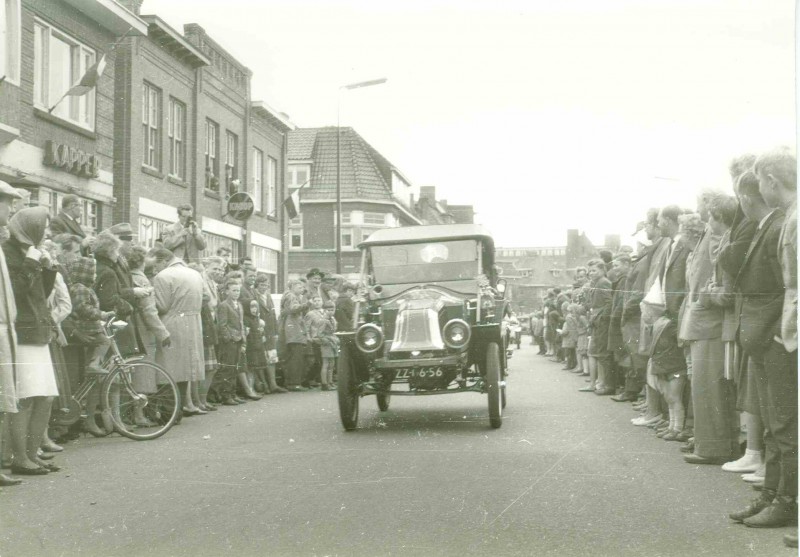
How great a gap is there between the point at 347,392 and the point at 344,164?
2298 mm

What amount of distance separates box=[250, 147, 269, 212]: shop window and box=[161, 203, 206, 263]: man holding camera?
88 cm

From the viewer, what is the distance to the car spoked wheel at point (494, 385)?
9.73 metres

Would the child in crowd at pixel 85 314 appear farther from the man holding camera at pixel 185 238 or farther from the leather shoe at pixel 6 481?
the man holding camera at pixel 185 238

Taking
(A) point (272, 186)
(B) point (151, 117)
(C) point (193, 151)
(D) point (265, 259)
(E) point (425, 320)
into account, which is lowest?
(E) point (425, 320)

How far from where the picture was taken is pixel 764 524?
5180mm

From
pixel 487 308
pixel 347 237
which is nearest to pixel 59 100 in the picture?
pixel 347 237

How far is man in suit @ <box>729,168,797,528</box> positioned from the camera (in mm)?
5211

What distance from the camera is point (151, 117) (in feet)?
39.6

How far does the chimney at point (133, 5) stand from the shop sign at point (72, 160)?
3.39 m

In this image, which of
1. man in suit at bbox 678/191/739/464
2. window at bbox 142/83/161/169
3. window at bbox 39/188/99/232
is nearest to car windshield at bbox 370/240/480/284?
window at bbox 142/83/161/169

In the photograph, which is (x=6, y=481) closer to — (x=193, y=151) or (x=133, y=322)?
(x=133, y=322)

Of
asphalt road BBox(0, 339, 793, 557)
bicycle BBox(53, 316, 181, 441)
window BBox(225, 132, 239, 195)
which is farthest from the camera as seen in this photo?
window BBox(225, 132, 239, 195)

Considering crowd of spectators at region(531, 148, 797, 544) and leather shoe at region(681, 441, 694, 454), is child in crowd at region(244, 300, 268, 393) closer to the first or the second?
crowd of spectators at region(531, 148, 797, 544)

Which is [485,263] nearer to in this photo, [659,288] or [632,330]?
[632,330]
